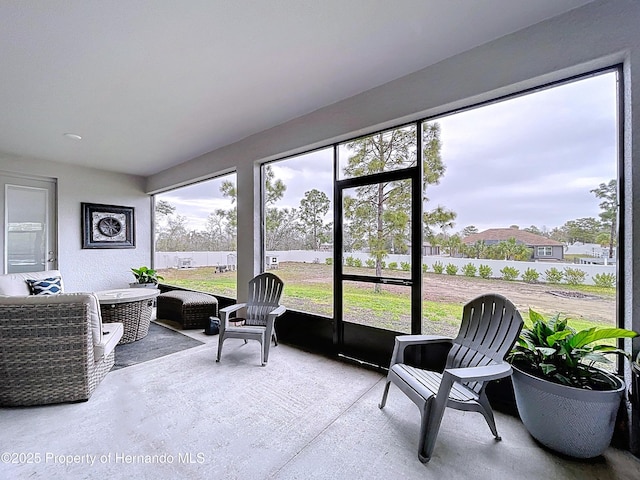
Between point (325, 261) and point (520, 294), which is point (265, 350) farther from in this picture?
point (520, 294)

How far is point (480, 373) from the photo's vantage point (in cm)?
171

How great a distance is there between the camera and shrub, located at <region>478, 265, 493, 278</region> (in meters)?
2.43

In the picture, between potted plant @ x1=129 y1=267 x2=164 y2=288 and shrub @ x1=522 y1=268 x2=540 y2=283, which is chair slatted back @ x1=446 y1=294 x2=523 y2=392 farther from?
potted plant @ x1=129 y1=267 x2=164 y2=288

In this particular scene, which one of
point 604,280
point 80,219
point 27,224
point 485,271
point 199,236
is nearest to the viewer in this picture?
point 604,280

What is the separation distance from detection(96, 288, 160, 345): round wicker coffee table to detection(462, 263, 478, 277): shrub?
379 cm

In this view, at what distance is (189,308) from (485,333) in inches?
152

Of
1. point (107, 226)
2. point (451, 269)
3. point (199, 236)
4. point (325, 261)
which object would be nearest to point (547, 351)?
point (451, 269)

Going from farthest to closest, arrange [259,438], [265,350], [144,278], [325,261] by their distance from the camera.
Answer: [144,278]
[325,261]
[265,350]
[259,438]

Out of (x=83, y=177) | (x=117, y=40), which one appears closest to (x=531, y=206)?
(x=117, y=40)

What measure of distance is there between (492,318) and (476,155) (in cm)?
136

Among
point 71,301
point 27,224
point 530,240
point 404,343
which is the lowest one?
point 404,343

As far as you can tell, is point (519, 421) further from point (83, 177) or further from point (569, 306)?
point (83, 177)

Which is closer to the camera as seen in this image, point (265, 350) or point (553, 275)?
point (553, 275)

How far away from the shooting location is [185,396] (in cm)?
240
